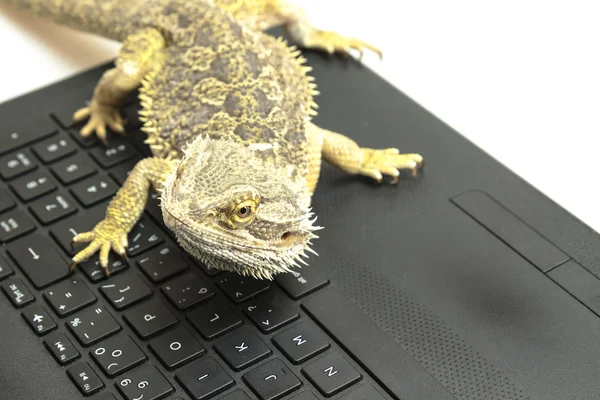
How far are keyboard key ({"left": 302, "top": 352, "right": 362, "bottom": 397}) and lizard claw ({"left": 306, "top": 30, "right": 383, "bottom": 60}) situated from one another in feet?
3.62

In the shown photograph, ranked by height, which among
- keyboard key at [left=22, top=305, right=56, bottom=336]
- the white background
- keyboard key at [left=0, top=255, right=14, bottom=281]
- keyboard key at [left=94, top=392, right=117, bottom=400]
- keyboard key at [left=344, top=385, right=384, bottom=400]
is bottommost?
keyboard key at [left=0, top=255, right=14, bottom=281]

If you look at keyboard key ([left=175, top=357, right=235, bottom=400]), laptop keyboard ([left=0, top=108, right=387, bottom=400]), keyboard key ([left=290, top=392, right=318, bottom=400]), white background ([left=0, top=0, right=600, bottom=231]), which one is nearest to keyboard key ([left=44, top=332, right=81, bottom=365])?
laptop keyboard ([left=0, top=108, right=387, bottom=400])

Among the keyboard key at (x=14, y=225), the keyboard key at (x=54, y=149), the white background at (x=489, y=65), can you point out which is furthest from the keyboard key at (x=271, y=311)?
the white background at (x=489, y=65)

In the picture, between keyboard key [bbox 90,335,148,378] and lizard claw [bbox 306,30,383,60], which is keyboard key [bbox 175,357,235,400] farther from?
lizard claw [bbox 306,30,383,60]

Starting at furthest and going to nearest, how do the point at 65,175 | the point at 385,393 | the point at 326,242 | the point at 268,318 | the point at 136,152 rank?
the point at 136,152 → the point at 65,175 → the point at 326,242 → the point at 268,318 → the point at 385,393

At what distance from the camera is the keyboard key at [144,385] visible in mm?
1615

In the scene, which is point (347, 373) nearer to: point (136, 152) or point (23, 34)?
point (136, 152)

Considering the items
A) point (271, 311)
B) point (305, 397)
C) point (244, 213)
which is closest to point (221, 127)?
point (244, 213)

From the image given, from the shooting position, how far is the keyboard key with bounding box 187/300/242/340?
1731 millimetres

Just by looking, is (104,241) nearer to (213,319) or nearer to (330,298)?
(213,319)

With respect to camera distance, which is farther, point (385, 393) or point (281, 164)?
point (281, 164)

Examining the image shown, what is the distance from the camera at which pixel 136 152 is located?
221 centimetres

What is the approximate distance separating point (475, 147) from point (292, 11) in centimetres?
75

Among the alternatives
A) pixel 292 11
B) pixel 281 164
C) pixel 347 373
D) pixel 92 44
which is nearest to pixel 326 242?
pixel 281 164
